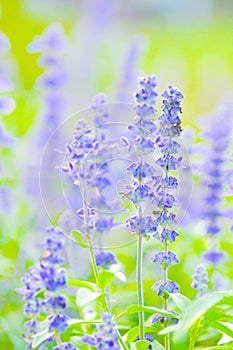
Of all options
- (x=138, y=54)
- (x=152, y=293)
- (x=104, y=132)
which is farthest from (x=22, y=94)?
(x=104, y=132)

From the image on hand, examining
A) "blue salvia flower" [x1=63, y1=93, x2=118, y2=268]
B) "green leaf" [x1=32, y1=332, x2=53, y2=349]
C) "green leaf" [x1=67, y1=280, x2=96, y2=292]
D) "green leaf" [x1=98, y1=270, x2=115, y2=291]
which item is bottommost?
"green leaf" [x1=32, y1=332, x2=53, y2=349]

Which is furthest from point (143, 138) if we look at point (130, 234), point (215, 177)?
point (215, 177)

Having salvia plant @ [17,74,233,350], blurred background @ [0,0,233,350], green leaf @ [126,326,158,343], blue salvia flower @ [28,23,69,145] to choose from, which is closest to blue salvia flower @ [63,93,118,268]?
salvia plant @ [17,74,233,350]

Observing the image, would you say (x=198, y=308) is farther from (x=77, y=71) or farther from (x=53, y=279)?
(x=77, y=71)

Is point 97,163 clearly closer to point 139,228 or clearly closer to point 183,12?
point 139,228

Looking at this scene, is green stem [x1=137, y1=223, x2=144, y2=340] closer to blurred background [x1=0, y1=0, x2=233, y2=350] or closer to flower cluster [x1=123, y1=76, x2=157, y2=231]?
flower cluster [x1=123, y1=76, x2=157, y2=231]

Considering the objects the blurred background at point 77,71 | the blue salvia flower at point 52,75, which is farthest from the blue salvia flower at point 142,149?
the blue salvia flower at point 52,75
